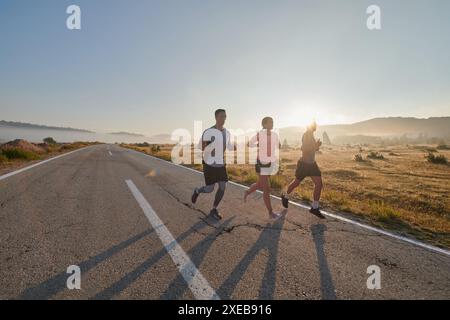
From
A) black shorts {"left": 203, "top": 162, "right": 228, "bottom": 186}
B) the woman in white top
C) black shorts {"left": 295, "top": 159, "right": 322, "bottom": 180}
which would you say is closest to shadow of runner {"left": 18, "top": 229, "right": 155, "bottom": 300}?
black shorts {"left": 203, "top": 162, "right": 228, "bottom": 186}

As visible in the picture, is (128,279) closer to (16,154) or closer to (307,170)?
(307,170)

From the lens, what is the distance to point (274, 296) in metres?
2.29

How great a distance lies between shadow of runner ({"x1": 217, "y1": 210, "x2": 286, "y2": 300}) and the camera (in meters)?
2.34

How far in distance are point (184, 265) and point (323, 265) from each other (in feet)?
5.77

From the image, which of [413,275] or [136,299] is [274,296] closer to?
[136,299]

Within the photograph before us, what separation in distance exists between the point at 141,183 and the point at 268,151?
17.1 ft

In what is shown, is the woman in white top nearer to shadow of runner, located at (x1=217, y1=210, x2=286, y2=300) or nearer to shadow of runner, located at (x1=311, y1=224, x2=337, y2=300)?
shadow of runner, located at (x1=217, y1=210, x2=286, y2=300)

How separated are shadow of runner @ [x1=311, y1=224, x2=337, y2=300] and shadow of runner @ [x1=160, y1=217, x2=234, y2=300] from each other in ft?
4.73

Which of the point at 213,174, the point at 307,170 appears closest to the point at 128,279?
the point at 213,174

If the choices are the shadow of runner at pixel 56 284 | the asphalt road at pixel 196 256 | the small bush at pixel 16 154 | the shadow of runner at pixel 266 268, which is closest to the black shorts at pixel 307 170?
the asphalt road at pixel 196 256

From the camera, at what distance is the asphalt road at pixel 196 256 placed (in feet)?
7.76

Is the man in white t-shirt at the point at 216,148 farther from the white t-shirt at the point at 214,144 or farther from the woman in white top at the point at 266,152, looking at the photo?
the woman in white top at the point at 266,152

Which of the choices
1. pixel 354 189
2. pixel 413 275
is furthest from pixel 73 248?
pixel 354 189

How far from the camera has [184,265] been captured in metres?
2.79
